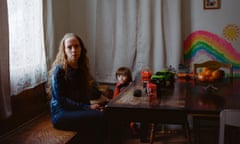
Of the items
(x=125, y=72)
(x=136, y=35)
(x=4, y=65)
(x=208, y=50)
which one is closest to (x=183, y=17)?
(x=208, y=50)

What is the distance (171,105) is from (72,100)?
96cm

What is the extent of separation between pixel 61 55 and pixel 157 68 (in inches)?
51.1

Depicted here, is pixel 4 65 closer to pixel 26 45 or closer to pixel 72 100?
pixel 26 45

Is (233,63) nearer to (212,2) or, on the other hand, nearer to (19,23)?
(212,2)

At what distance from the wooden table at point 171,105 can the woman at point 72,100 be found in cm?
40

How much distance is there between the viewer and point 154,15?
3.59 metres

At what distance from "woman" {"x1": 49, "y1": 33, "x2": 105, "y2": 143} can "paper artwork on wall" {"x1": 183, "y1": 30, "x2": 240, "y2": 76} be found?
4.54 feet

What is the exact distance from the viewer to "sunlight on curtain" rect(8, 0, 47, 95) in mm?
2758

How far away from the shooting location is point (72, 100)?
106 inches

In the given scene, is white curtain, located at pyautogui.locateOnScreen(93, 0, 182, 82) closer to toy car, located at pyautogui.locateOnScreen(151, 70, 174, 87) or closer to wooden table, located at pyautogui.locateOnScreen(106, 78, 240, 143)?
toy car, located at pyautogui.locateOnScreen(151, 70, 174, 87)

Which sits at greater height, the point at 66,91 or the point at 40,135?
the point at 66,91

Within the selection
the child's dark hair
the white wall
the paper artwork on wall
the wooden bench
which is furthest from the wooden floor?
the paper artwork on wall

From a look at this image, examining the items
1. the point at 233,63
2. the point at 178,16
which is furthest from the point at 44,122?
the point at 233,63

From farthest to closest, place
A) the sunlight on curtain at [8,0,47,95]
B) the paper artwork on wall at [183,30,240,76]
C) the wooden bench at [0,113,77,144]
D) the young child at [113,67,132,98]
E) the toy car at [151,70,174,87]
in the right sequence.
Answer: the paper artwork on wall at [183,30,240,76], the young child at [113,67,132,98], the sunlight on curtain at [8,0,47,95], the toy car at [151,70,174,87], the wooden bench at [0,113,77,144]
